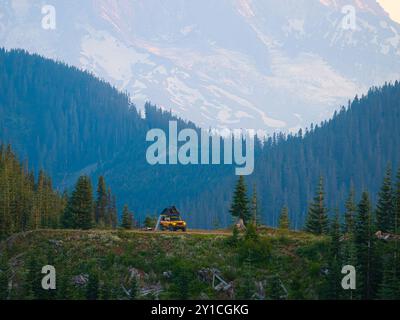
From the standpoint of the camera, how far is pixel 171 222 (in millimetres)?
94875

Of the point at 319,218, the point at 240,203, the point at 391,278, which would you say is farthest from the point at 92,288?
the point at 319,218

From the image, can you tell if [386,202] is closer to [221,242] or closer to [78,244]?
[221,242]

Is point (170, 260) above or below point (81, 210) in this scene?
below

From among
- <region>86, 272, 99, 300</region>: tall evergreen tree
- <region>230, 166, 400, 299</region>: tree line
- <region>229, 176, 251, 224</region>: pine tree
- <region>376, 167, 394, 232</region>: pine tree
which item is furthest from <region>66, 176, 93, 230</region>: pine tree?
<region>376, 167, 394, 232</region>: pine tree

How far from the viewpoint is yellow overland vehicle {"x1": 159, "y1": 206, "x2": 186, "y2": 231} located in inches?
3730

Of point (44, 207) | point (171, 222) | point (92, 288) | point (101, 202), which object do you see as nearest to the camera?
point (92, 288)

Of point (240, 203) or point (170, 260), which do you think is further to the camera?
point (240, 203)

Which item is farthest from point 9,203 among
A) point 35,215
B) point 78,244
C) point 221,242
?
point 221,242

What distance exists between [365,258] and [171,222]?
25158 millimetres

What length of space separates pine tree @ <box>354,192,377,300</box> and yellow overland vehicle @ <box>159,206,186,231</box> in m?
21.4

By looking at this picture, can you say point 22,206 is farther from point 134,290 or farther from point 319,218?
point 134,290

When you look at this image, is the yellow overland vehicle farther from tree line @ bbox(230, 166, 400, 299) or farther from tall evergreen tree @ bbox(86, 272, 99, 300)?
tall evergreen tree @ bbox(86, 272, 99, 300)
